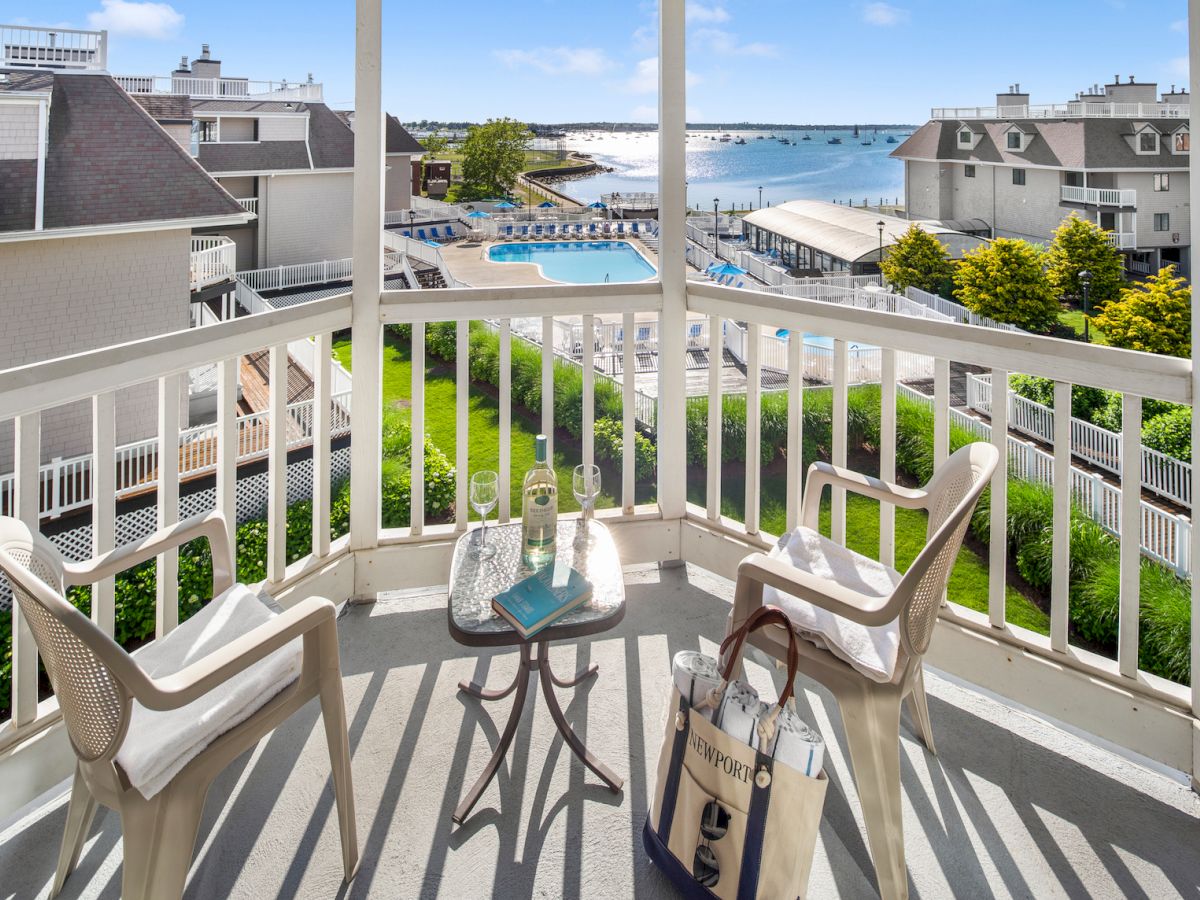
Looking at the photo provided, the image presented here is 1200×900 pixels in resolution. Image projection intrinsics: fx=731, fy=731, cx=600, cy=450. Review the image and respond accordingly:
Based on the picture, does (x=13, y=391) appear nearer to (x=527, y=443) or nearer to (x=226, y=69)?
(x=226, y=69)

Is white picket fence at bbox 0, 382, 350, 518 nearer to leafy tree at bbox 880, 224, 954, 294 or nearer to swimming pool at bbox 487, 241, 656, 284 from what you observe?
swimming pool at bbox 487, 241, 656, 284

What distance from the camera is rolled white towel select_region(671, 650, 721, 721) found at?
1301 mm

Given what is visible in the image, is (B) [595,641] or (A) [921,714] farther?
(B) [595,641]

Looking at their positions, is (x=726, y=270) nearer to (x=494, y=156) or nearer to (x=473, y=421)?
(x=494, y=156)

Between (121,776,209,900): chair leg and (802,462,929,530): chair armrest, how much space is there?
5.06 ft

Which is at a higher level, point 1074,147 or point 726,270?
point 1074,147

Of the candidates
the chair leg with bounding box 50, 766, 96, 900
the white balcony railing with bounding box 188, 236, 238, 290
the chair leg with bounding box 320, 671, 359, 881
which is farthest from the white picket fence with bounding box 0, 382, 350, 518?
the chair leg with bounding box 320, 671, 359, 881

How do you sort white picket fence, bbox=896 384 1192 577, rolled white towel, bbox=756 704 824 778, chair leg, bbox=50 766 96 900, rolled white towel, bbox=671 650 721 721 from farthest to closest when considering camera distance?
1. white picket fence, bbox=896 384 1192 577
2. chair leg, bbox=50 766 96 900
3. rolled white towel, bbox=671 650 721 721
4. rolled white towel, bbox=756 704 824 778

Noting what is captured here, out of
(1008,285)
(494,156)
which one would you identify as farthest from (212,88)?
(1008,285)

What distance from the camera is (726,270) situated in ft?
8.36

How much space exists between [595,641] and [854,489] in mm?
987

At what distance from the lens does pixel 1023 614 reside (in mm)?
2346

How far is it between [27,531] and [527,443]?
1.74 meters

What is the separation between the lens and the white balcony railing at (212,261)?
5.77 feet
